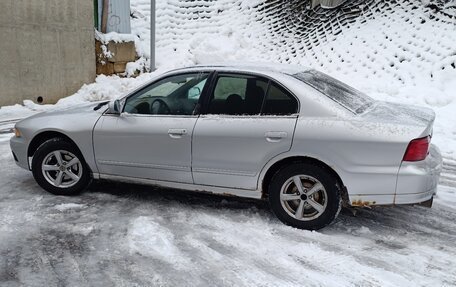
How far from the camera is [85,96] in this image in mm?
11680

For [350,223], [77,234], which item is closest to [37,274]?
[77,234]

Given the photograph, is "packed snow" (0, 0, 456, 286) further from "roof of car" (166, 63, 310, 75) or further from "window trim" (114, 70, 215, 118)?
"roof of car" (166, 63, 310, 75)

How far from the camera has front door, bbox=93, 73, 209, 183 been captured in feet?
14.6

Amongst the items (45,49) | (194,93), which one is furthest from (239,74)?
(45,49)

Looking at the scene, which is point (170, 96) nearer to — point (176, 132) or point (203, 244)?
point (176, 132)

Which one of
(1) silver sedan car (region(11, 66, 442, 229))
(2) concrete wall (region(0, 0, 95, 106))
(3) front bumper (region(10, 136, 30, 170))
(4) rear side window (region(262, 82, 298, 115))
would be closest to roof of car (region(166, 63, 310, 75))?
(1) silver sedan car (region(11, 66, 442, 229))

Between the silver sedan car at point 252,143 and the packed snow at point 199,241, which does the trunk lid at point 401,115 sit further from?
the packed snow at point 199,241

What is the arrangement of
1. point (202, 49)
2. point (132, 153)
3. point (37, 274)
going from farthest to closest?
point (202, 49), point (132, 153), point (37, 274)

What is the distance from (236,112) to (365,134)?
1.20 meters

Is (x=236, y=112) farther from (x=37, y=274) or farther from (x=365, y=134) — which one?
(x=37, y=274)

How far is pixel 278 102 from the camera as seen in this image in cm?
421

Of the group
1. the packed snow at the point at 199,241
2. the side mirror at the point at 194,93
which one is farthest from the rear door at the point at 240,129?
the packed snow at the point at 199,241

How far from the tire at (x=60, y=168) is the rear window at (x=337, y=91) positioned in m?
2.47

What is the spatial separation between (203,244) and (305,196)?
1.00 metres
